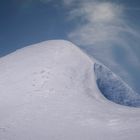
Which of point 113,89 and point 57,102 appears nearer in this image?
point 57,102

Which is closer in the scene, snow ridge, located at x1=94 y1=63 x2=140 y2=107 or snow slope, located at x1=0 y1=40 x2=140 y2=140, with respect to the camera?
snow slope, located at x1=0 y1=40 x2=140 y2=140

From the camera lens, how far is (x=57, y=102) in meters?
6.29

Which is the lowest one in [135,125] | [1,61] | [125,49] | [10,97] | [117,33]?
[135,125]

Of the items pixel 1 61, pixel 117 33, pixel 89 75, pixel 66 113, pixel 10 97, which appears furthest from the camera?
pixel 117 33

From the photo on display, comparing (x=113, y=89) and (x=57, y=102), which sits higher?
(x=113, y=89)

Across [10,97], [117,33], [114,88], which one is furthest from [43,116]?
[117,33]

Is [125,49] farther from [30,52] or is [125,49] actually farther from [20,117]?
[20,117]

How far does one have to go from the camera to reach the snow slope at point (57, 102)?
16.2ft

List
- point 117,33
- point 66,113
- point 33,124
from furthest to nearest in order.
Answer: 1. point 117,33
2. point 66,113
3. point 33,124

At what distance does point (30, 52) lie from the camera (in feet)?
Result: 31.0

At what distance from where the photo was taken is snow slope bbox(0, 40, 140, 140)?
Result: 4.95 metres

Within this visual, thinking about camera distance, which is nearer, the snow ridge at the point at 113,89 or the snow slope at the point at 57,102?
the snow slope at the point at 57,102

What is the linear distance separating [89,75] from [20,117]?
2.82 m

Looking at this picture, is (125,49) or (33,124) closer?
(33,124)
